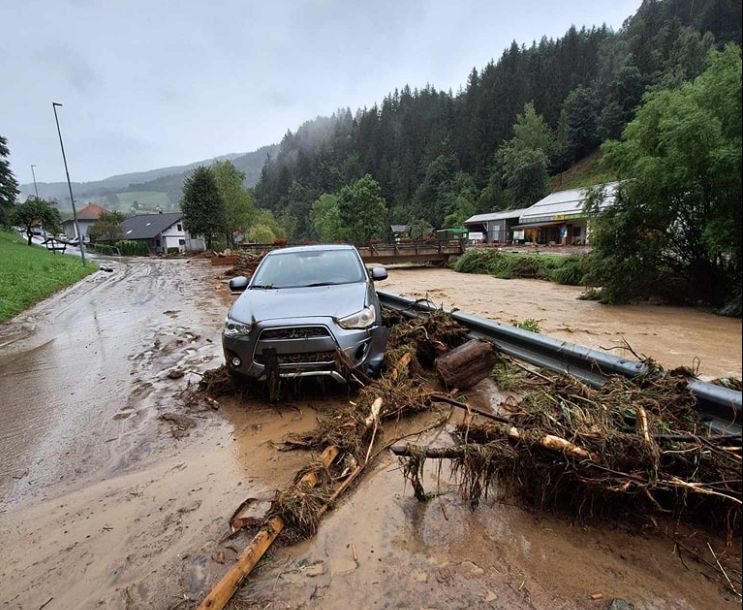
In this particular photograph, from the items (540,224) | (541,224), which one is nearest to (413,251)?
(541,224)

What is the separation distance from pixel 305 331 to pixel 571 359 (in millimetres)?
2451

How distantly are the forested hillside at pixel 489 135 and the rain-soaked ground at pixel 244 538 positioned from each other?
24.8 meters

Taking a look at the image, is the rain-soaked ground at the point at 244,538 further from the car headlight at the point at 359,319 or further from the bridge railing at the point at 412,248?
the bridge railing at the point at 412,248

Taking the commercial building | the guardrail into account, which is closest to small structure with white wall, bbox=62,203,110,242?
the commercial building

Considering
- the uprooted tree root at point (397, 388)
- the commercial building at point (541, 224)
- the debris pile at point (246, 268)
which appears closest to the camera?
the uprooted tree root at point (397, 388)

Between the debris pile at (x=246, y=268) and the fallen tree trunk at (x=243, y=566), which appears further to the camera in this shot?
the debris pile at (x=246, y=268)

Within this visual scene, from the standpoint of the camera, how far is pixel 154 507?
2854mm

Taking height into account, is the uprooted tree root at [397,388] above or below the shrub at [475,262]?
above

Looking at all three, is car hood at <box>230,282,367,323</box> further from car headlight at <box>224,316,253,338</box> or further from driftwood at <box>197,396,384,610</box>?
driftwood at <box>197,396,384,610</box>

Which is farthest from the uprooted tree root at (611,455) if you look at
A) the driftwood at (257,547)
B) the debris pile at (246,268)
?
the debris pile at (246,268)

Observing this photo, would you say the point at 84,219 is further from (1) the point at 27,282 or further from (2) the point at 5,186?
(1) the point at 27,282

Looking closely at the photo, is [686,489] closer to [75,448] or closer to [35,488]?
[35,488]

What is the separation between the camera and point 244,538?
Result: 96.3 inches

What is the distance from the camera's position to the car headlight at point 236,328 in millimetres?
4191
